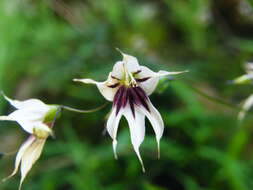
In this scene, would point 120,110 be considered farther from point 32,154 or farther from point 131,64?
point 32,154

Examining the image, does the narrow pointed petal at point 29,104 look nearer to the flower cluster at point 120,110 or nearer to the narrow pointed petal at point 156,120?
the flower cluster at point 120,110

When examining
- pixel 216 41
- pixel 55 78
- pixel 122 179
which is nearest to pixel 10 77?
pixel 55 78

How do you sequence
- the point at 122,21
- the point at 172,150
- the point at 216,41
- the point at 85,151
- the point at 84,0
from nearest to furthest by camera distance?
the point at 172,150 → the point at 85,151 → the point at 216,41 → the point at 122,21 → the point at 84,0

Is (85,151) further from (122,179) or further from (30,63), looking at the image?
(30,63)

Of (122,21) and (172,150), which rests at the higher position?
(122,21)

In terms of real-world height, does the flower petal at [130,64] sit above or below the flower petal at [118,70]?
above

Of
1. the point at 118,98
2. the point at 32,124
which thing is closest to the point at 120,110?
the point at 118,98

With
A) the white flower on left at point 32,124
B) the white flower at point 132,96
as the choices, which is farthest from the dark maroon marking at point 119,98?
the white flower on left at point 32,124
